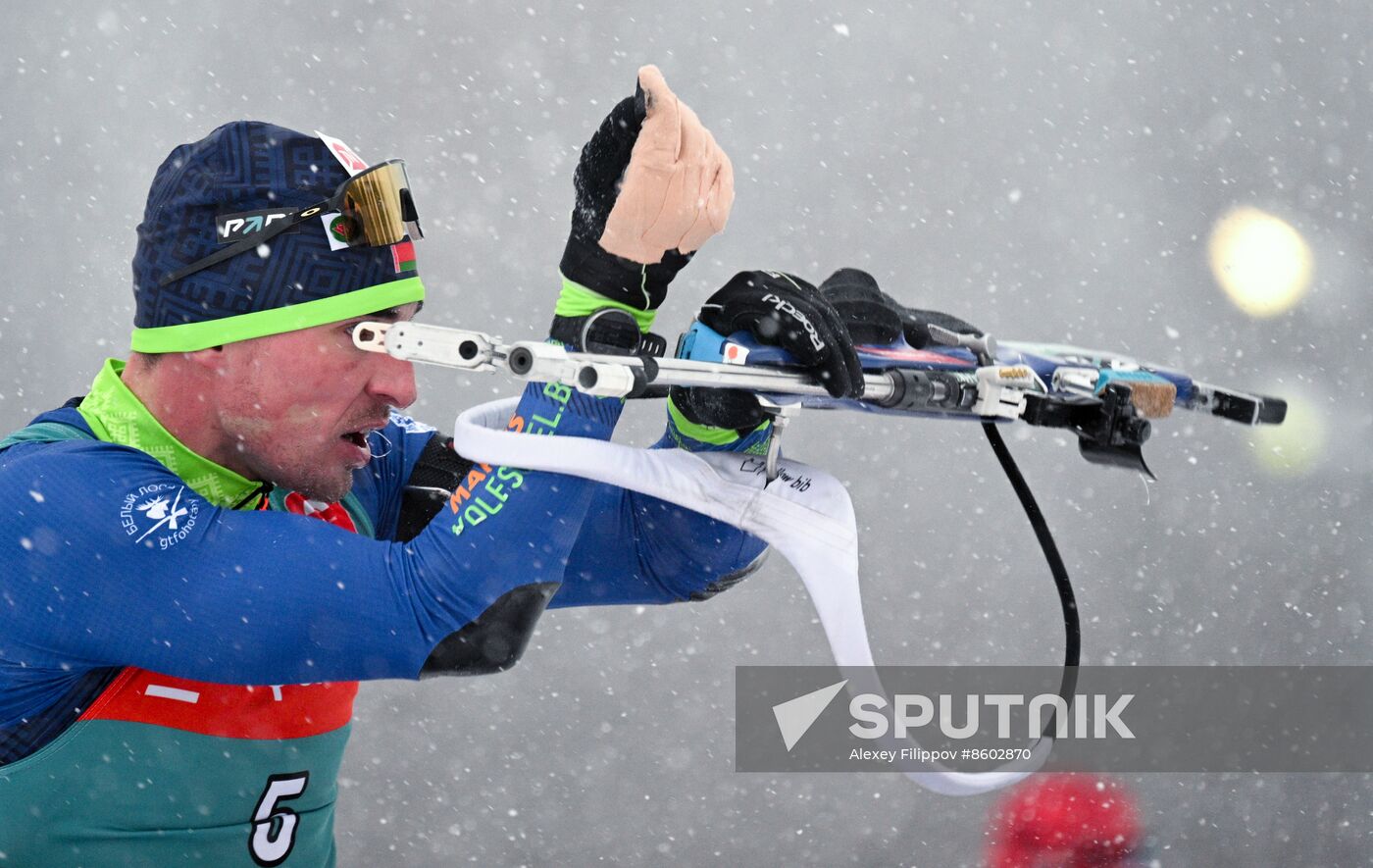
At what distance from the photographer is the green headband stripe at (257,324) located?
4.16ft

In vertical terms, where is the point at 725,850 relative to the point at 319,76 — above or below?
below

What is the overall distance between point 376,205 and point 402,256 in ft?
0.22

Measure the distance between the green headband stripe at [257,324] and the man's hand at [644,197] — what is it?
239 mm

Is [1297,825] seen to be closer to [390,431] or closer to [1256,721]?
[1256,721]

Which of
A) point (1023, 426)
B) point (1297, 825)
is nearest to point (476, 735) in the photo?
point (1023, 426)

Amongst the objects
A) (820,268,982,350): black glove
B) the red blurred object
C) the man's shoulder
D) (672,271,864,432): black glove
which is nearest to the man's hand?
(672,271,864,432): black glove

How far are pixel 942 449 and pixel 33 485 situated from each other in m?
2.97

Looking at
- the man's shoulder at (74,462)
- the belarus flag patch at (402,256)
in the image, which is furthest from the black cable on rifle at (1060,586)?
the man's shoulder at (74,462)

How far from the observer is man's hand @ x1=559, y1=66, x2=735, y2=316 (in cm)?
113

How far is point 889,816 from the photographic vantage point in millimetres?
3742

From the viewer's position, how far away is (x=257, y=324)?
127cm

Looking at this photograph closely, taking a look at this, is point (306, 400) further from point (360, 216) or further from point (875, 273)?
point (875, 273)

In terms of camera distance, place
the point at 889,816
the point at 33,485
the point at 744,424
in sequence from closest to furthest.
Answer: the point at 33,485 < the point at 744,424 < the point at 889,816

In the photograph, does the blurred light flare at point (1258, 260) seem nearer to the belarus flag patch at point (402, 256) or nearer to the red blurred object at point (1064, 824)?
the red blurred object at point (1064, 824)
